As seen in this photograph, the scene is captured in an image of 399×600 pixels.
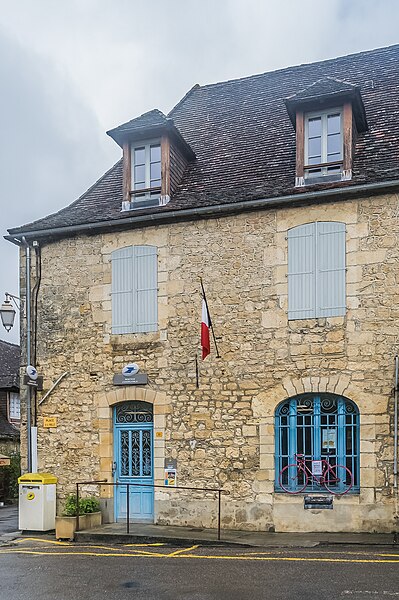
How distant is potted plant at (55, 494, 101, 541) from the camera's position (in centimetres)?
1323

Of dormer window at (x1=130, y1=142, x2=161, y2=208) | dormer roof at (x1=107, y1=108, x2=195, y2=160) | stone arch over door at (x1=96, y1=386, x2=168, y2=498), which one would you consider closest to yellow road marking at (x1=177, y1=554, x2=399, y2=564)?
stone arch over door at (x1=96, y1=386, x2=168, y2=498)

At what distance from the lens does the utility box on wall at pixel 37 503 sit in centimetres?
1410

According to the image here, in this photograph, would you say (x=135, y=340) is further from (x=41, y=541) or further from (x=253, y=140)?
(x=253, y=140)

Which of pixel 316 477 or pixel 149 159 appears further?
pixel 149 159

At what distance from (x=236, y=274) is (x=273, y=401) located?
7.59 feet

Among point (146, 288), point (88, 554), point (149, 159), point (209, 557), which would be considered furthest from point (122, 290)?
point (209, 557)

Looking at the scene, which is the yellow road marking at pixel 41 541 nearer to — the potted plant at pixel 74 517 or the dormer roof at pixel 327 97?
the potted plant at pixel 74 517

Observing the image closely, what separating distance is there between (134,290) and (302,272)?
3222 millimetres

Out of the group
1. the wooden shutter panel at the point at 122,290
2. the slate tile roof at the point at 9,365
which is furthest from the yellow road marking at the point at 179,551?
the slate tile roof at the point at 9,365

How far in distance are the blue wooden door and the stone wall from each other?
0.27 m

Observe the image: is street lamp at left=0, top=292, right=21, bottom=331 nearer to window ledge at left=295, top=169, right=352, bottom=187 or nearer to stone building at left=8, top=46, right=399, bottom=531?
stone building at left=8, top=46, right=399, bottom=531

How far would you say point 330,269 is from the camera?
1339cm

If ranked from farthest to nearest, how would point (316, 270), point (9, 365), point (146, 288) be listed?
point (9, 365) → point (146, 288) → point (316, 270)

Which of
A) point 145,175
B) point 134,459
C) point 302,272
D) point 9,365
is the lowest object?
point 134,459
